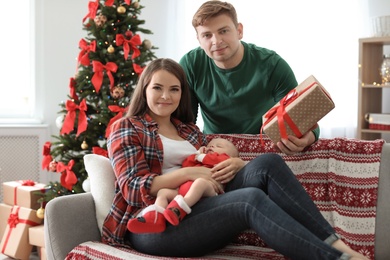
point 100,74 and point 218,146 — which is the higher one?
point 100,74

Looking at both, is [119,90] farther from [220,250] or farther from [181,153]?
[220,250]

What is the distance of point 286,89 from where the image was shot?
2.74 m

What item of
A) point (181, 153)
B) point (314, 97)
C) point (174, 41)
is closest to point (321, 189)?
point (314, 97)

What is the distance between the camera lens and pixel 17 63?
4836 mm

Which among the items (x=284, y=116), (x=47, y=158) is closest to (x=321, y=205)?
(x=284, y=116)

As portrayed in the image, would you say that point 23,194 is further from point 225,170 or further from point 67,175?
point 225,170

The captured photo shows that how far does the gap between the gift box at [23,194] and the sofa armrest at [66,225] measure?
144 cm

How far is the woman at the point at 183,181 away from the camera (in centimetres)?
198

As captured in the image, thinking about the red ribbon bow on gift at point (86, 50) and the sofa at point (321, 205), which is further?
the red ribbon bow on gift at point (86, 50)

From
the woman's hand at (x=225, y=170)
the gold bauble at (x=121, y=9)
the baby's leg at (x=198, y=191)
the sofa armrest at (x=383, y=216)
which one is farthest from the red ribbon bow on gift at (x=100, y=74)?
the sofa armrest at (x=383, y=216)

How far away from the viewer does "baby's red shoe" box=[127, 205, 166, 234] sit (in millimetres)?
2111

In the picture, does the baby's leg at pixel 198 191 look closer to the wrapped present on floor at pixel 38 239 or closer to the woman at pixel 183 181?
the woman at pixel 183 181

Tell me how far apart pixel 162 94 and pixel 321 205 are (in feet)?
2.59

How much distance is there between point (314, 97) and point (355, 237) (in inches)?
22.9
